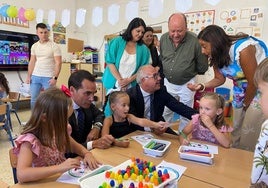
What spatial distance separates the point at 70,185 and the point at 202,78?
12.6 ft

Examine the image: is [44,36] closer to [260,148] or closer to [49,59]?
[49,59]

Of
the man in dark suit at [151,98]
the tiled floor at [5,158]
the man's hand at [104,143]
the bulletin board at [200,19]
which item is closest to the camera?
the man's hand at [104,143]

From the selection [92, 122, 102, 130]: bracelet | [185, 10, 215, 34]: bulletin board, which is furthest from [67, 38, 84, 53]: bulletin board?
[92, 122, 102, 130]: bracelet

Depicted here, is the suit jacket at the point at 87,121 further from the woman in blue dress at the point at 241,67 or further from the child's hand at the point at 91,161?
the woman in blue dress at the point at 241,67

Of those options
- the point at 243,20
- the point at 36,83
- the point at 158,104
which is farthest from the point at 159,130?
the point at 243,20

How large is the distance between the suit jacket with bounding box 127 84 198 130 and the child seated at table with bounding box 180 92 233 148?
9.1 inches

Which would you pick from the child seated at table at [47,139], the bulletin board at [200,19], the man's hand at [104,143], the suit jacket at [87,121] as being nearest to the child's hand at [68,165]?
the child seated at table at [47,139]

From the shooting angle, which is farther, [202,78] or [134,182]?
[202,78]

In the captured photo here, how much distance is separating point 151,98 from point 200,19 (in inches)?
118

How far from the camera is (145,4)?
16.7ft

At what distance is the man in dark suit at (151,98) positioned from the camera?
1826 millimetres

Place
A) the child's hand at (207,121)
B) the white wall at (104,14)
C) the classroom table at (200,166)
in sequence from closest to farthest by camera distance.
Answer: the classroom table at (200,166) → the child's hand at (207,121) → the white wall at (104,14)

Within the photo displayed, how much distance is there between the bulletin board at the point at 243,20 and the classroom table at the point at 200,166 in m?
3.11

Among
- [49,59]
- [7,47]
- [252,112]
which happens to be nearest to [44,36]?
[49,59]
